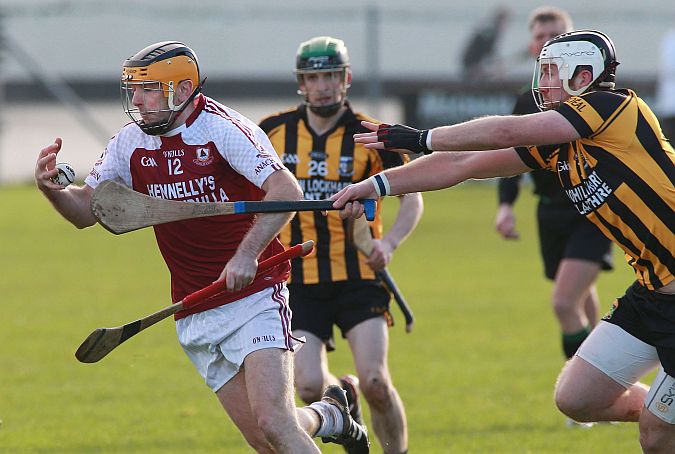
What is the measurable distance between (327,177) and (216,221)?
1605mm

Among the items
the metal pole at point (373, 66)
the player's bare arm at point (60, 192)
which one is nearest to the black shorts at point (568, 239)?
the player's bare arm at point (60, 192)

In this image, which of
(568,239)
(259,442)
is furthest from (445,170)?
(568,239)

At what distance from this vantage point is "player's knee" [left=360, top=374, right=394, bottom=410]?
21.6 ft

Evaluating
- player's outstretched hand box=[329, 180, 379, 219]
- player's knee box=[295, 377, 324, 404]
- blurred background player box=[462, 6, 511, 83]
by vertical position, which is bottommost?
blurred background player box=[462, 6, 511, 83]

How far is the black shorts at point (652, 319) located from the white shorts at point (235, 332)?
1.49 m

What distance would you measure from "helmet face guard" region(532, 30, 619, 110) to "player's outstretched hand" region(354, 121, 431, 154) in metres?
0.61

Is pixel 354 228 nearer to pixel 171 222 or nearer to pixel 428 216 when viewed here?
pixel 171 222

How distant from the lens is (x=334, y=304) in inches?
274

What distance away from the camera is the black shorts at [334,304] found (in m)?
6.85

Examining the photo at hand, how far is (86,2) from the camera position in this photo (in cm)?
3017

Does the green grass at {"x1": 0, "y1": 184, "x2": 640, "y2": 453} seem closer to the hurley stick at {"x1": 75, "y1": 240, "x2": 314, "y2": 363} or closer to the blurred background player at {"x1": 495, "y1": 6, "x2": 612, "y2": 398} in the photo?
the blurred background player at {"x1": 495, "y1": 6, "x2": 612, "y2": 398}

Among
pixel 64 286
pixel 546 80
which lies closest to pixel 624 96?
pixel 546 80

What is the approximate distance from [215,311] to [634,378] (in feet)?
6.18

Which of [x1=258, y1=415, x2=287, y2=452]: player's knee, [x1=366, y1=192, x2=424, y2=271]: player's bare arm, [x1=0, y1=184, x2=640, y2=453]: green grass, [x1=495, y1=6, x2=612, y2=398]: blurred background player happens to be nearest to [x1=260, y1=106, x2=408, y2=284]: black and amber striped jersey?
[x1=366, y1=192, x2=424, y2=271]: player's bare arm
